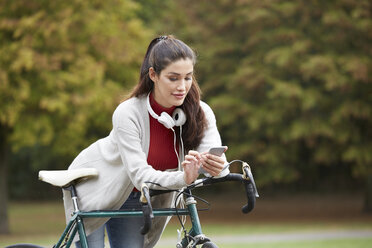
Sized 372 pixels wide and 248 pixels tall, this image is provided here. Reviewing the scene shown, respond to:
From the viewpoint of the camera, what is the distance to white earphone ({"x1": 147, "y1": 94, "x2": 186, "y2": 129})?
347cm

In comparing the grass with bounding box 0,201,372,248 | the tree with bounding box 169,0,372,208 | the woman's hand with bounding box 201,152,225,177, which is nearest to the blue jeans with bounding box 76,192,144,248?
the woman's hand with bounding box 201,152,225,177

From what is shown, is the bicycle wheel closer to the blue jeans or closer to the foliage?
the blue jeans

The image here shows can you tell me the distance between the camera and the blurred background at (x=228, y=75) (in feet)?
54.2

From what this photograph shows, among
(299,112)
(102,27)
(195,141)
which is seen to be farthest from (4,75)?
(195,141)

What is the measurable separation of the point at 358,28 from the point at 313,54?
4.87 ft

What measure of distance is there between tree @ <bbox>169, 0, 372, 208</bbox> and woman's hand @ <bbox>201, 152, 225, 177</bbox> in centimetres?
1546

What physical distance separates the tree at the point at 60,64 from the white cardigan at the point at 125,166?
11.7m

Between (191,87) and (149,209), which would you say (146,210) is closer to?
(149,209)

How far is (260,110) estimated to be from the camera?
19.6 m

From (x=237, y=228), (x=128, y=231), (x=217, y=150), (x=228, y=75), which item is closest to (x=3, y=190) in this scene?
(x=237, y=228)

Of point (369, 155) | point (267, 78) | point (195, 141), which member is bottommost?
point (195, 141)

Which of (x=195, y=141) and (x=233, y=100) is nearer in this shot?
(x=195, y=141)

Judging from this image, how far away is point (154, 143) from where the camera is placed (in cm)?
363

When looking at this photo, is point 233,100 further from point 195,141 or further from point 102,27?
point 195,141
